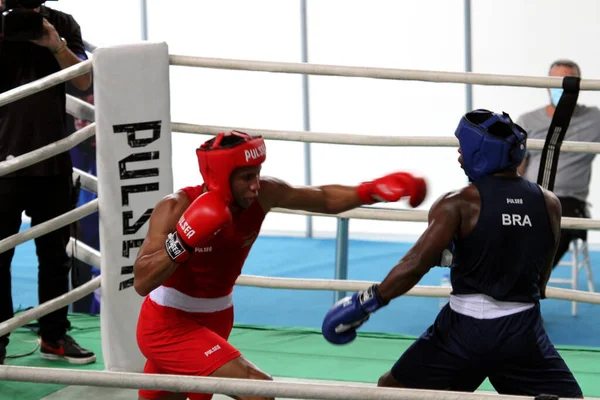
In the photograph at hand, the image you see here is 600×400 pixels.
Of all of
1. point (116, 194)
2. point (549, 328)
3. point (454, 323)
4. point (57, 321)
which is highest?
point (116, 194)

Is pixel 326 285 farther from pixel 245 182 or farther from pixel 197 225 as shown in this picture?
pixel 197 225

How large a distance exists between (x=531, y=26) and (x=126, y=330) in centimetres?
518

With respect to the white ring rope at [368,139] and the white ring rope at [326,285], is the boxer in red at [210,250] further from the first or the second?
the white ring rope at [326,285]

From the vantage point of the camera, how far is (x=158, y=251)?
2.74m

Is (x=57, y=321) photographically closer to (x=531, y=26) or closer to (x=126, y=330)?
(x=126, y=330)

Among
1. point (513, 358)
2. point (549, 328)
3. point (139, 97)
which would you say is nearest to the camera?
point (513, 358)

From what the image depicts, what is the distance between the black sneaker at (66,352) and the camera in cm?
423

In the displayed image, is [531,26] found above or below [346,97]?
above

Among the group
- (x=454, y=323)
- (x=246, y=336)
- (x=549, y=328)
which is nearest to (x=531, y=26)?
(x=549, y=328)

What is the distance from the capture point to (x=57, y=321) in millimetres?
4258

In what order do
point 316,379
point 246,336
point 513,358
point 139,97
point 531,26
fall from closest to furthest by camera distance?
1. point 513,358
2. point 139,97
3. point 316,379
4. point 246,336
5. point 531,26

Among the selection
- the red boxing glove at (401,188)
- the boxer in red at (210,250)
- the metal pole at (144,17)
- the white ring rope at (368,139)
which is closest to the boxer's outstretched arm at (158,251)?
the boxer in red at (210,250)

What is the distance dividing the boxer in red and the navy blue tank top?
0.30 m

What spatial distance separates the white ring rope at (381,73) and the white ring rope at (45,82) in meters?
0.36
